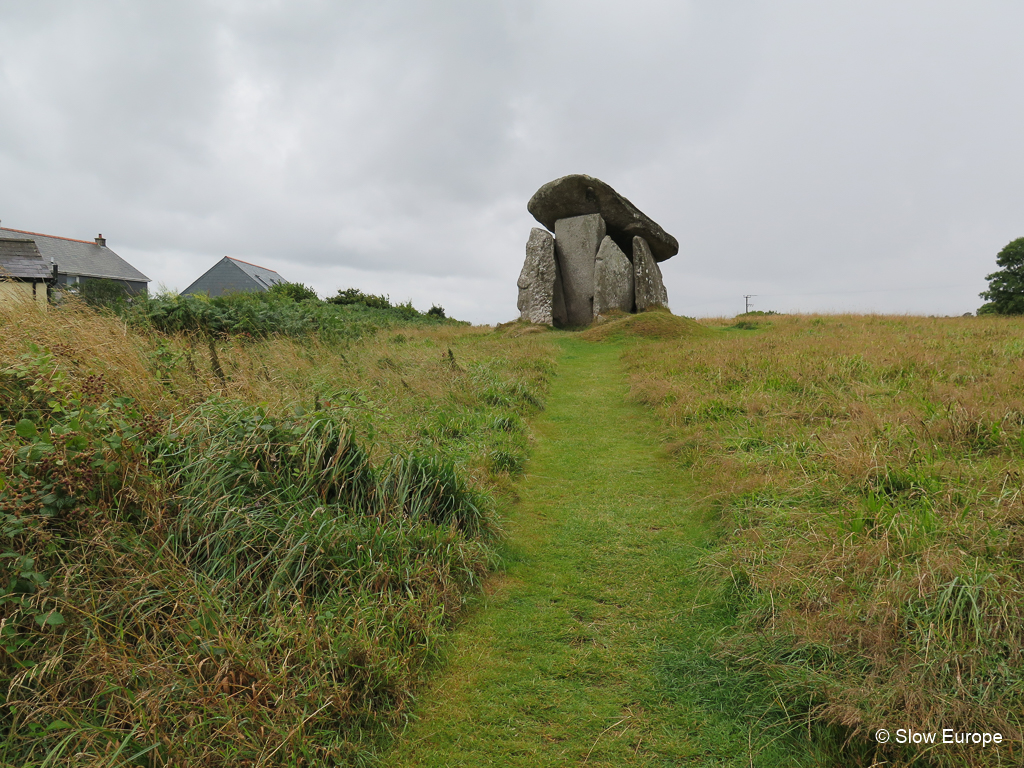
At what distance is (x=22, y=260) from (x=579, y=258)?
15.8 meters

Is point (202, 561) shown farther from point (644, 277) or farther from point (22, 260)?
point (644, 277)

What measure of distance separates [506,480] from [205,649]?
3096mm

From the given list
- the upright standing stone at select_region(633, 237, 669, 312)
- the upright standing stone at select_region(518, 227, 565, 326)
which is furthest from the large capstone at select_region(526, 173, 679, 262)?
the upright standing stone at select_region(518, 227, 565, 326)

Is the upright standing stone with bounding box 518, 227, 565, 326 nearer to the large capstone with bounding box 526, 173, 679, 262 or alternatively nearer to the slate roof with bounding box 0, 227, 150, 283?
the large capstone with bounding box 526, 173, 679, 262

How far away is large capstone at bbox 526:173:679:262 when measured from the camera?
18.9m

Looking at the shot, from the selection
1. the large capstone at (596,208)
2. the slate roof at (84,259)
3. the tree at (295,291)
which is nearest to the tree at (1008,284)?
the large capstone at (596,208)

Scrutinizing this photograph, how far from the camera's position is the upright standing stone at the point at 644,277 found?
1919 centimetres

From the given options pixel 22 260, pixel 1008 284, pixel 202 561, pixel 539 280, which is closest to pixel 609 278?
pixel 539 280

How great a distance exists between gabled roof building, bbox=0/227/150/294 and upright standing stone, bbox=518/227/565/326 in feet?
81.6

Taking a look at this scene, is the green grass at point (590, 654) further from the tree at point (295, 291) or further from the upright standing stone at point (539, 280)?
the tree at point (295, 291)

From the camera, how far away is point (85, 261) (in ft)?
116

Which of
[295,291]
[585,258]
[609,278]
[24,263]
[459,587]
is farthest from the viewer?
[295,291]

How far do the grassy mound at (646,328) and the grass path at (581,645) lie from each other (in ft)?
34.7

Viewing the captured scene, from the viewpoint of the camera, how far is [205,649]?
7.66ft
